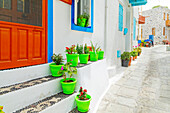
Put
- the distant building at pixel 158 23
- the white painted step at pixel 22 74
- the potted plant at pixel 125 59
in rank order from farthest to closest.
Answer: the distant building at pixel 158 23
the potted plant at pixel 125 59
the white painted step at pixel 22 74

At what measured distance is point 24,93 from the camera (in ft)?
5.97

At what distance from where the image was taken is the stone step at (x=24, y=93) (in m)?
1.64

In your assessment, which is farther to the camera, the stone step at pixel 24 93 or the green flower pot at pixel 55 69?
the green flower pot at pixel 55 69

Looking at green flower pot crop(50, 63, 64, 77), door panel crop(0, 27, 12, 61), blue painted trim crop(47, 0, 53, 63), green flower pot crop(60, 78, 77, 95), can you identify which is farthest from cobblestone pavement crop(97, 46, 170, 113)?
door panel crop(0, 27, 12, 61)

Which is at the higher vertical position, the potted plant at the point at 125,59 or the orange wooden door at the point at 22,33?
the orange wooden door at the point at 22,33

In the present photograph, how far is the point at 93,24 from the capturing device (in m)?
4.22

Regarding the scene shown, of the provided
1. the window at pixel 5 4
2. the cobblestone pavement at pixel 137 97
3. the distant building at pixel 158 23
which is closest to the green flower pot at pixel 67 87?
the cobblestone pavement at pixel 137 97

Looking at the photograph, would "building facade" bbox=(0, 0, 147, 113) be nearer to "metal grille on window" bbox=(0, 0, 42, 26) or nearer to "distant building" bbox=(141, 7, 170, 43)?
"metal grille on window" bbox=(0, 0, 42, 26)

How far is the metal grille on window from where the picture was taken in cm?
210

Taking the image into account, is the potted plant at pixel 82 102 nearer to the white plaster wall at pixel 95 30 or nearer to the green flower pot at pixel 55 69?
the green flower pot at pixel 55 69

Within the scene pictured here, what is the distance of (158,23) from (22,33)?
28.2m

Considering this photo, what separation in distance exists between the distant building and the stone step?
28.1 metres

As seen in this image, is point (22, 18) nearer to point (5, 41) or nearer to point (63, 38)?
point (5, 41)

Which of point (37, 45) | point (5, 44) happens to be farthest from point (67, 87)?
point (5, 44)
